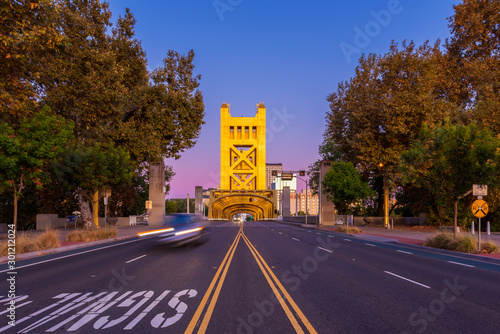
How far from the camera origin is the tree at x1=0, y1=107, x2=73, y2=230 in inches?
618

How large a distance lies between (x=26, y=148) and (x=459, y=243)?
21.0 m

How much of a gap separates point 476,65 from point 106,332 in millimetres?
41506

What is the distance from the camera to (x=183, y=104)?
34250 millimetres

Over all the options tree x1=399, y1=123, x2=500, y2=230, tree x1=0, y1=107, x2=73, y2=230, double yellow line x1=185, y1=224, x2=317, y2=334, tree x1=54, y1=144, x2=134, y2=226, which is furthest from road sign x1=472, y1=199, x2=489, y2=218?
tree x1=54, y1=144, x2=134, y2=226

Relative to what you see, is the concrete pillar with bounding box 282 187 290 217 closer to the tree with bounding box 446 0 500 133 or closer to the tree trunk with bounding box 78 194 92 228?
the tree with bounding box 446 0 500 133

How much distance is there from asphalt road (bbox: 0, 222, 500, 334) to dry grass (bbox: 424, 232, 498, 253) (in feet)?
13.6

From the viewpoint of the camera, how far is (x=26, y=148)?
634 inches

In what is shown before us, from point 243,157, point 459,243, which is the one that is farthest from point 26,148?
point 243,157

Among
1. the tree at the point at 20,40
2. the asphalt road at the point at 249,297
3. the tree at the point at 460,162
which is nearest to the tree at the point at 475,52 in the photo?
the tree at the point at 460,162

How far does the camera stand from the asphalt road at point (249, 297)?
580cm

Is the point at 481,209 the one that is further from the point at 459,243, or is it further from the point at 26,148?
the point at 26,148

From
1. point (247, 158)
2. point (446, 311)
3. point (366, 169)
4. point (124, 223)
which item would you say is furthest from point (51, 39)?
point (247, 158)

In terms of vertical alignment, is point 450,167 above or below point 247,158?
below

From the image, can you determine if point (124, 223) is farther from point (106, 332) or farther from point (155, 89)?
point (106, 332)
